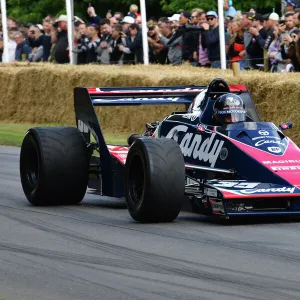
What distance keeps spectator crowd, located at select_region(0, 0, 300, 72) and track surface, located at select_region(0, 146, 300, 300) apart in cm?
866

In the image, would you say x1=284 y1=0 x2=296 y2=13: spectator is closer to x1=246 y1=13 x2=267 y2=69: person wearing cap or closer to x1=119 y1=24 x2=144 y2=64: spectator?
x1=246 y1=13 x2=267 y2=69: person wearing cap

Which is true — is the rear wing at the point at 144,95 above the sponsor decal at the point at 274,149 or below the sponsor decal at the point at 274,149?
above

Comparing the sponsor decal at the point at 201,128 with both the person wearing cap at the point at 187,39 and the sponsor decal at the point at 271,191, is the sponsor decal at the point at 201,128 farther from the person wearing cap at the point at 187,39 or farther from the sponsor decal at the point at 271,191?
the person wearing cap at the point at 187,39

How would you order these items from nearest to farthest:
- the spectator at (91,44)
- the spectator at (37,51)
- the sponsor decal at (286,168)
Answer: the sponsor decal at (286,168) < the spectator at (91,44) < the spectator at (37,51)

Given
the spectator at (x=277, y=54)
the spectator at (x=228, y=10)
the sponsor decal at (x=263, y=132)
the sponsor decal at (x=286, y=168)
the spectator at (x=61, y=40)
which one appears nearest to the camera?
the sponsor decal at (x=286, y=168)

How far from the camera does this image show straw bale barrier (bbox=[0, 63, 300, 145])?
17.3 meters

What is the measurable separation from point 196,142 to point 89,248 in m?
2.55

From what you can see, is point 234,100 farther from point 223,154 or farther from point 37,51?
point 37,51

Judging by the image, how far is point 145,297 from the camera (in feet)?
23.1

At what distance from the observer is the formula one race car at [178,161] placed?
10.1 meters

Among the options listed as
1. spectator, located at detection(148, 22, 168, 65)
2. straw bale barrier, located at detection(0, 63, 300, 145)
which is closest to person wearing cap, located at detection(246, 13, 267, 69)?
straw bale barrier, located at detection(0, 63, 300, 145)

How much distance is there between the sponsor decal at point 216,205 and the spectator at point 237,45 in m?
11.2

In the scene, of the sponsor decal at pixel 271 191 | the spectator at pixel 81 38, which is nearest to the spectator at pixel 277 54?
the spectator at pixel 81 38

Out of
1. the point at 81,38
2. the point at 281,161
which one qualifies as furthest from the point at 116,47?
the point at 281,161
